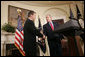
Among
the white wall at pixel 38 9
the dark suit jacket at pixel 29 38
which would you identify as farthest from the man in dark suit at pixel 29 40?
the white wall at pixel 38 9

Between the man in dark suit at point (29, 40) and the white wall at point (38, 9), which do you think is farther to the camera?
the white wall at point (38, 9)

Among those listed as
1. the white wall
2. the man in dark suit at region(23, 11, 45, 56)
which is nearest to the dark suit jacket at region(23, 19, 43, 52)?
the man in dark suit at region(23, 11, 45, 56)

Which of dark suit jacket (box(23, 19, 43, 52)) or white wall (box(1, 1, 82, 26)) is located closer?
dark suit jacket (box(23, 19, 43, 52))

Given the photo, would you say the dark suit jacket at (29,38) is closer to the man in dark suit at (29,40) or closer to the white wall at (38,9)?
the man in dark suit at (29,40)

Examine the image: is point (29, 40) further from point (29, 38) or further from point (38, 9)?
point (38, 9)

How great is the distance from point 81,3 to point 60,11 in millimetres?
1397

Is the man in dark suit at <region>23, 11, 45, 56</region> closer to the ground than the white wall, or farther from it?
closer to the ground

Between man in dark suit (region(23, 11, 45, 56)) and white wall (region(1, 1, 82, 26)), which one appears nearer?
man in dark suit (region(23, 11, 45, 56))

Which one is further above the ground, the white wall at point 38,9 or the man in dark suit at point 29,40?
the white wall at point 38,9

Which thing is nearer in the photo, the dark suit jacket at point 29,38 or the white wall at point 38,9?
the dark suit jacket at point 29,38

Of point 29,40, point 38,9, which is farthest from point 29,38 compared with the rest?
point 38,9

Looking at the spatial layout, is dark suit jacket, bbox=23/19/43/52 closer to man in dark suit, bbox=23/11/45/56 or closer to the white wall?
man in dark suit, bbox=23/11/45/56

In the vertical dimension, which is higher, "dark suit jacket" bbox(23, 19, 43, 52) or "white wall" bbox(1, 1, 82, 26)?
"white wall" bbox(1, 1, 82, 26)

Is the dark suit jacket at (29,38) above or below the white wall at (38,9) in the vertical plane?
below
